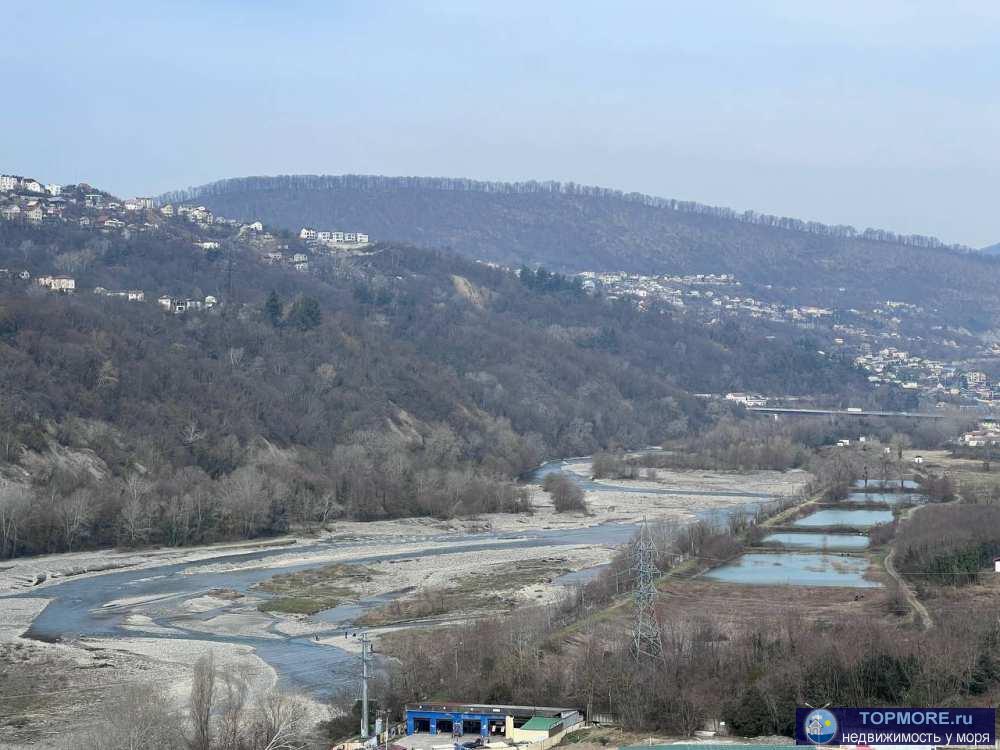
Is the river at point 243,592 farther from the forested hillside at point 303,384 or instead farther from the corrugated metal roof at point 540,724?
the corrugated metal roof at point 540,724

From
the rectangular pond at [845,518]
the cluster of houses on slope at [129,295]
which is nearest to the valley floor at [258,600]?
the rectangular pond at [845,518]

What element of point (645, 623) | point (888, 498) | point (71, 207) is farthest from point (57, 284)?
point (645, 623)

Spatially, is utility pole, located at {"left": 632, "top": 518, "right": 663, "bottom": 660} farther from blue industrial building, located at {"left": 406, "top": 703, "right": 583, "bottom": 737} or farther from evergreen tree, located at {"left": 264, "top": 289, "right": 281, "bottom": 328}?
evergreen tree, located at {"left": 264, "top": 289, "right": 281, "bottom": 328}

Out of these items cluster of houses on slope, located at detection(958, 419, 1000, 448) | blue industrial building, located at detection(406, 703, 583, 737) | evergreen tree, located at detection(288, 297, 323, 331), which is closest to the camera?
blue industrial building, located at detection(406, 703, 583, 737)

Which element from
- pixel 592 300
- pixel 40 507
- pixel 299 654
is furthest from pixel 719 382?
pixel 299 654

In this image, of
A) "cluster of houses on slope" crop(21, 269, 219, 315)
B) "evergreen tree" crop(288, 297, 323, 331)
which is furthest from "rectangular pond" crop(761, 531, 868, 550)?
"cluster of houses on slope" crop(21, 269, 219, 315)

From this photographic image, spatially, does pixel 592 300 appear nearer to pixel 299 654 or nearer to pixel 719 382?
pixel 719 382
